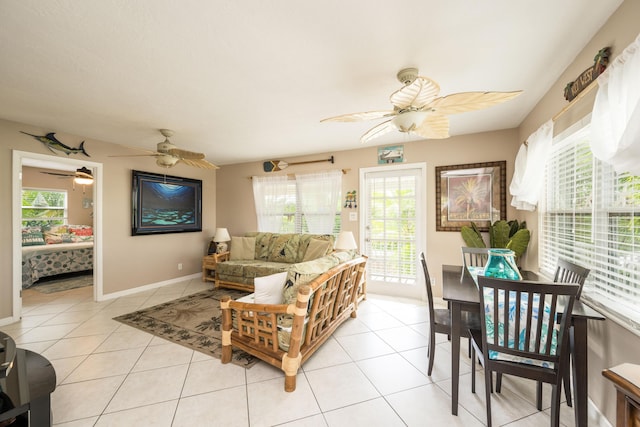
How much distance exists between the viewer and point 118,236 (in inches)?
153

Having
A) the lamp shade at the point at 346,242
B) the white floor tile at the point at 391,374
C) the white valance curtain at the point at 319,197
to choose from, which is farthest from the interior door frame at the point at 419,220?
the white floor tile at the point at 391,374

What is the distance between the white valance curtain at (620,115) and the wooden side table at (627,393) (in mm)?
870

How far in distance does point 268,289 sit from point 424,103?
6.06ft

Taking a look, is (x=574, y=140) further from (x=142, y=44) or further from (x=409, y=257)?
(x=142, y=44)

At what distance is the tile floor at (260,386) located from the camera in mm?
1540

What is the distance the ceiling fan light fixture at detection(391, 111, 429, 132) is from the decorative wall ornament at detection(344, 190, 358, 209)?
2.28 meters

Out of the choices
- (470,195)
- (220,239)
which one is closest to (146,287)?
(220,239)

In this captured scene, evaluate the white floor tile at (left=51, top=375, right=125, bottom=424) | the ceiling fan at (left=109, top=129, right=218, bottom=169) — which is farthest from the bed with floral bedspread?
the white floor tile at (left=51, top=375, right=125, bottom=424)

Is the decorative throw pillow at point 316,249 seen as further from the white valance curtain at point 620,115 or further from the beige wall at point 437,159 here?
the white valance curtain at point 620,115

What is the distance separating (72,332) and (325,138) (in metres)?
3.86

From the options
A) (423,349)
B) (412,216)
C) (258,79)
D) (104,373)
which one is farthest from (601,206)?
(104,373)

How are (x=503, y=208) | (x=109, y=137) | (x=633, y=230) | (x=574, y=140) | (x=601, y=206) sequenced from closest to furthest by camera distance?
1. (x=633, y=230)
2. (x=601, y=206)
3. (x=574, y=140)
4. (x=503, y=208)
5. (x=109, y=137)

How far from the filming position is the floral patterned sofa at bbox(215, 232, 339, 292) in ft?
13.0

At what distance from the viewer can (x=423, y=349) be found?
7.58 ft
